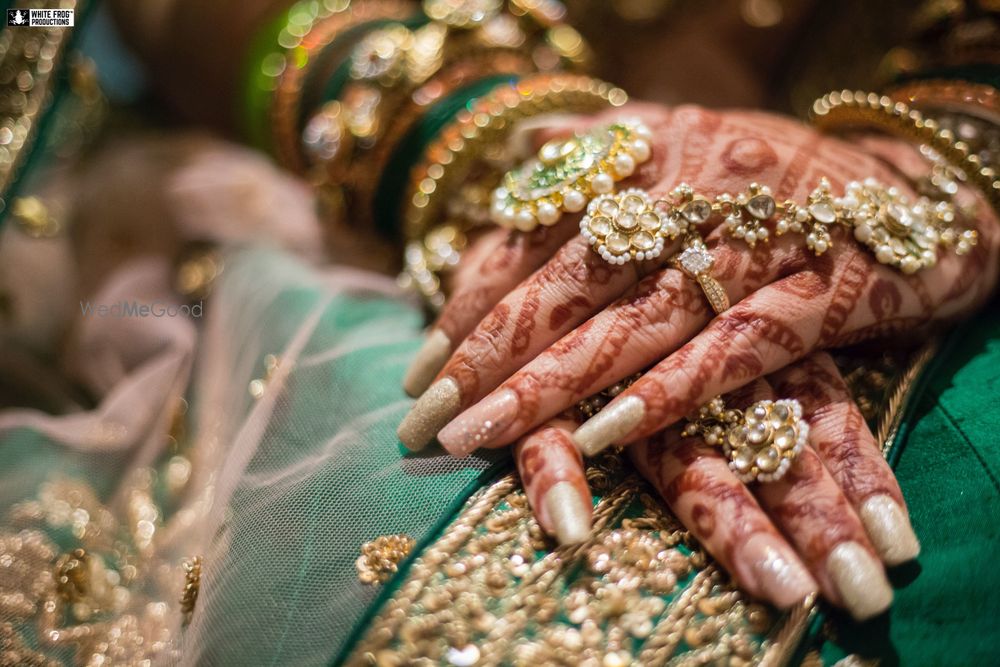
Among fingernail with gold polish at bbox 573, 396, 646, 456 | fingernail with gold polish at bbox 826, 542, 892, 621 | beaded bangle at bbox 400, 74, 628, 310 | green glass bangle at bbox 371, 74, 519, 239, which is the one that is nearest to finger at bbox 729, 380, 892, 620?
fingernail with gold polish at bbox 826, 542, 892, 621

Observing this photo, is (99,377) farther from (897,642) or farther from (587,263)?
(897,642)

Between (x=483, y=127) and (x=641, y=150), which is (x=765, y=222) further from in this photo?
(x=483, y=127)

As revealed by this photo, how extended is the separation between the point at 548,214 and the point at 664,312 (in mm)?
131

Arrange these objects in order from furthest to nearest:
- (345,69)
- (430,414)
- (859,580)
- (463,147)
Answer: (345,69) < (463,147) < (430,414) < (859,580)

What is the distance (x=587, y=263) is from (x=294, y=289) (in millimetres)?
371

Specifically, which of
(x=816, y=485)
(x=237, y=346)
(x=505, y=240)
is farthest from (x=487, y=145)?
(x=816, y=485)

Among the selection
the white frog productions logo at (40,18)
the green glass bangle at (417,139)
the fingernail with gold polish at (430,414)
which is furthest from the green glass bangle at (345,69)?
the fingernail with gold polish at (430,414)

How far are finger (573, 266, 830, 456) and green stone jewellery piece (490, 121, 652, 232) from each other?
0.50 ft

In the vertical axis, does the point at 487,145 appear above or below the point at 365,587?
above

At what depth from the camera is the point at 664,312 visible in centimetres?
54

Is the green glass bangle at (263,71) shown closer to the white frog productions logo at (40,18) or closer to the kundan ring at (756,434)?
the white frog productions logo at (40,18)

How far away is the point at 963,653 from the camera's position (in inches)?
18.0

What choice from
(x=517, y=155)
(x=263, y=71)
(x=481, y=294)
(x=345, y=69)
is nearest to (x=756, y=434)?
(x=481, y=294)

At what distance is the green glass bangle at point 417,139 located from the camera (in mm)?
835
